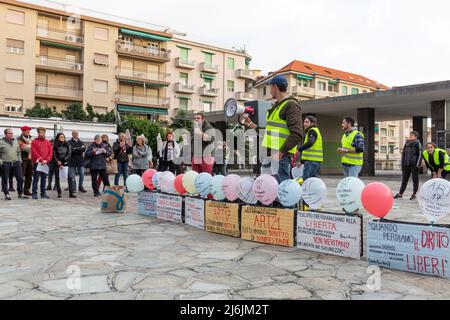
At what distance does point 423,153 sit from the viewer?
9438 millimetres

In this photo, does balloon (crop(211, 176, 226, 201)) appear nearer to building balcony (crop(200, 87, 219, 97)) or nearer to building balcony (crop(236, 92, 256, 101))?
building balcony (crop(200, 87, 219, 97))

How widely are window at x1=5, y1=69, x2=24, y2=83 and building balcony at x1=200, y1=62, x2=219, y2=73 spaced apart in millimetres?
19402

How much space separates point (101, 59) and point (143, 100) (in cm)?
572

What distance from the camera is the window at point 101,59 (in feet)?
131

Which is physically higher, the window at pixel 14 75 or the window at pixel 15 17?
the window at pixel 15 17

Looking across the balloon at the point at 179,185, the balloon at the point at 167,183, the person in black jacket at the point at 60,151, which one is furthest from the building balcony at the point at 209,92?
the balloon at the point at 179,185

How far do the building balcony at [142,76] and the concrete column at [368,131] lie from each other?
25819 mm

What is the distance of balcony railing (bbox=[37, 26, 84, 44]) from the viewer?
3712cm

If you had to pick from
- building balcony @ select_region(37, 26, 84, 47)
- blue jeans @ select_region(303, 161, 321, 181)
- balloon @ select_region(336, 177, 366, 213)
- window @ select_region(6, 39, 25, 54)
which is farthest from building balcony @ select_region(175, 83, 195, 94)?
balloon @ select_region(336, 177, 366, 213)

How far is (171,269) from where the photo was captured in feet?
12.5

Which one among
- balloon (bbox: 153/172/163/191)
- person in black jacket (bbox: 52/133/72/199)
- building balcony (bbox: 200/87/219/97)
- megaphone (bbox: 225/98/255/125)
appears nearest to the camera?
megaphone (bbox: 225/98/255/125)

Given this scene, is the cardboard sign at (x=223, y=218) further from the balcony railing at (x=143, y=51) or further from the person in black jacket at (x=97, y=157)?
the balcony railing at (x=143, y=51)
